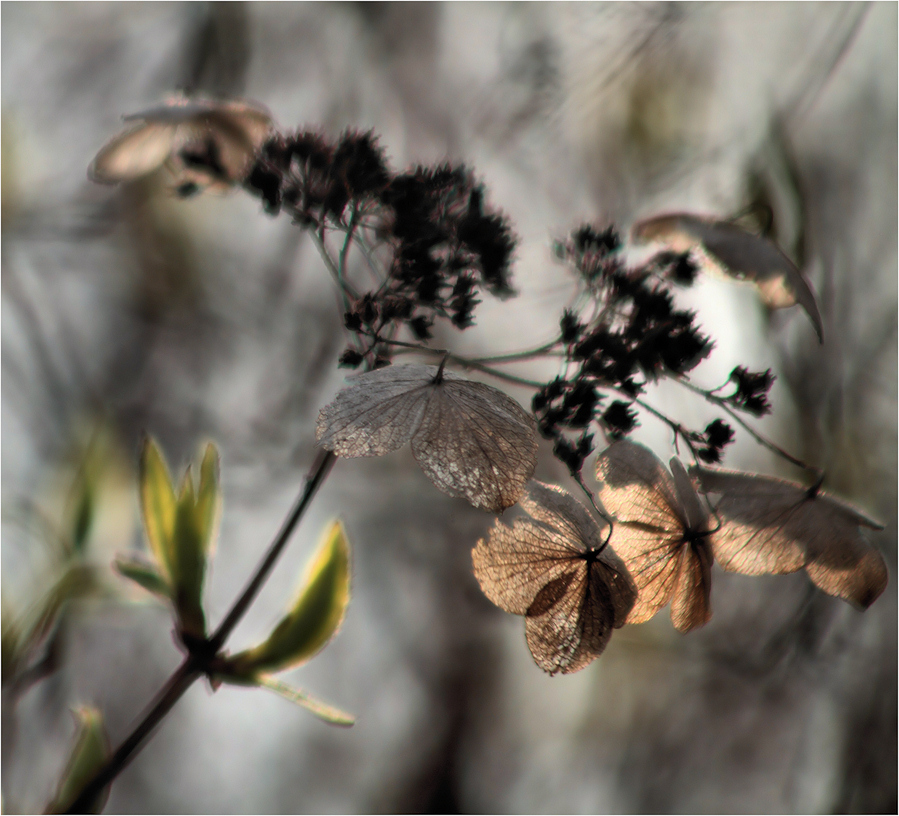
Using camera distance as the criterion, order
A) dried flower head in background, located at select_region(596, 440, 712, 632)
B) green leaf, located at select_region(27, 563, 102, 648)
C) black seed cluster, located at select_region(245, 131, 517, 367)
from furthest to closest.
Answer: green leaf, located at select_region(27, 563, 102, 648) < black seed cluster, located at select_region(245, 131, 517, 367) < dried flower head in background, located at select_region(596, 440, 712, 632)

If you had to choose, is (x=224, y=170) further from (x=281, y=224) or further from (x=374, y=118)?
(x=374, y=118)

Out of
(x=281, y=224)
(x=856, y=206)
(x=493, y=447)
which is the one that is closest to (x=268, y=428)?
(x=281, y=224)

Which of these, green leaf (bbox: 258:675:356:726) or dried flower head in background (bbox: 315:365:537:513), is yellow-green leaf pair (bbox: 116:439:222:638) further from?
dried flower head in background (bbox: 315:365:537:513)

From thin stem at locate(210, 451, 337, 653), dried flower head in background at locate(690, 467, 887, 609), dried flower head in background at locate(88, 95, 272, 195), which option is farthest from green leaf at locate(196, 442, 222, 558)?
dried flower head in background at locate(690, 467, 887, 609)

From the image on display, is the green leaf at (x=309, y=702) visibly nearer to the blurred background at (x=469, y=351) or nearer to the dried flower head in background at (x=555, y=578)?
the dried flower head in background at (x=555, y=578)

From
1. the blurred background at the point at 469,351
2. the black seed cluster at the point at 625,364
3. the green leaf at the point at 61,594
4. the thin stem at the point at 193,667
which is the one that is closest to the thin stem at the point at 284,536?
the thin stem at the point at 193,667

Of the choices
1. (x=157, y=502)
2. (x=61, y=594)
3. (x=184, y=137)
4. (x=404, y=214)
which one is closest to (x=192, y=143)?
(x=184, y=137)
